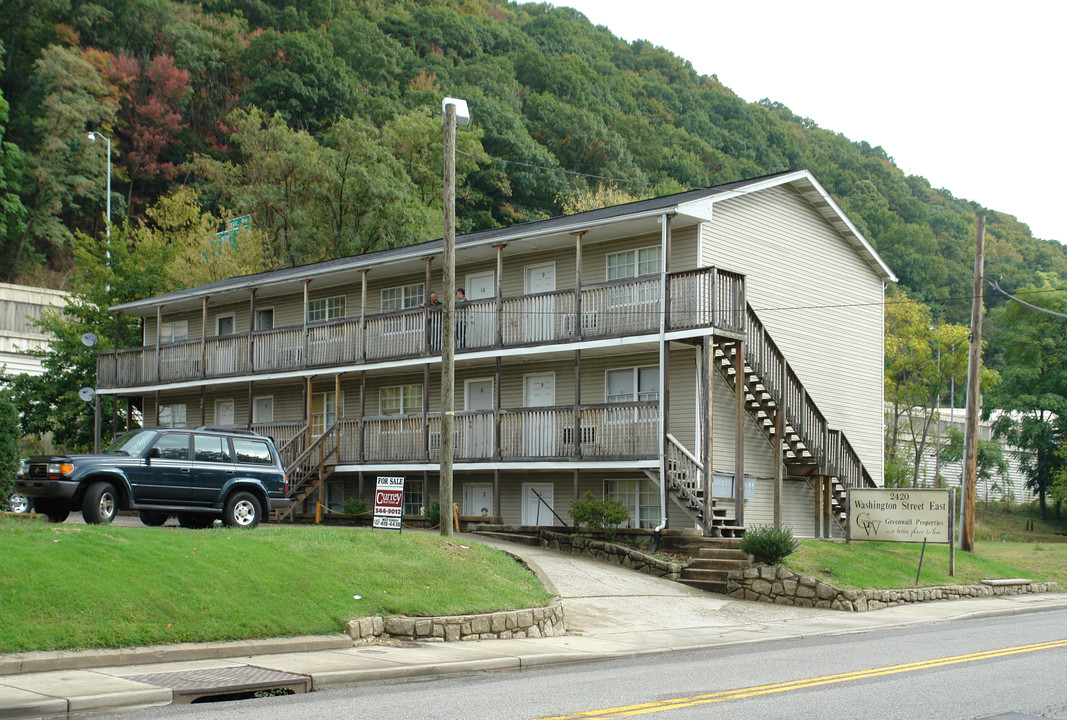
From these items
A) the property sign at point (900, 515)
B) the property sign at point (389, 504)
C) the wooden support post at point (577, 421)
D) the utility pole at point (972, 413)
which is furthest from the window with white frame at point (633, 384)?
the property sign at point (389, 504)

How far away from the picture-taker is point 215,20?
2908 inches

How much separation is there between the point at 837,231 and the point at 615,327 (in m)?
9.62

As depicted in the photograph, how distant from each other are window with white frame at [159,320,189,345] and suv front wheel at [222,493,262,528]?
19.7 metres

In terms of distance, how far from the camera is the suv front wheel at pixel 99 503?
57.9ft

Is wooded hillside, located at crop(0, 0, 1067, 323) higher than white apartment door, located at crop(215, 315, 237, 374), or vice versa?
wooded hillside, located at crop(0, 0, 1067, 323)

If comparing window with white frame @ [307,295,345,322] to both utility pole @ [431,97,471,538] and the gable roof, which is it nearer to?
the gable roof

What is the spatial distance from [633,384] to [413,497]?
25.2ft

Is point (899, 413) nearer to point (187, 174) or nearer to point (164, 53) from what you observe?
point (187, 174)

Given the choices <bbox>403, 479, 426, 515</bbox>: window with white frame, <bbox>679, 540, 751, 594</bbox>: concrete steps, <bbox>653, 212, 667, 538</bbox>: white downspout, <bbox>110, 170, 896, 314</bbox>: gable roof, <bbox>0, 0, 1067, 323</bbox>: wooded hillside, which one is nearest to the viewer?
<bbox>679, 540, 751, 594</bbox>: concrete steps

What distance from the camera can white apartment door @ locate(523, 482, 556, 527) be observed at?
27.4m

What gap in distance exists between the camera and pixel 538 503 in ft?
90.7

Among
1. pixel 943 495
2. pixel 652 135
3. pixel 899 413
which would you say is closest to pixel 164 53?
pixel 652 135

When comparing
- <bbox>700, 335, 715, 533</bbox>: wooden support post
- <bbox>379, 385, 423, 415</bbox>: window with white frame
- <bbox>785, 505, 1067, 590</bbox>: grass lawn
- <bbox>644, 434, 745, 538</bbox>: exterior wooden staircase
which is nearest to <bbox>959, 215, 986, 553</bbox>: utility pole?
<bbox>785, 505, 1067, 590</bbox>: grass lawn

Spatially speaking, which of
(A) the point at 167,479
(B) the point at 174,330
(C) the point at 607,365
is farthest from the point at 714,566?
(B) the point at 174,330
